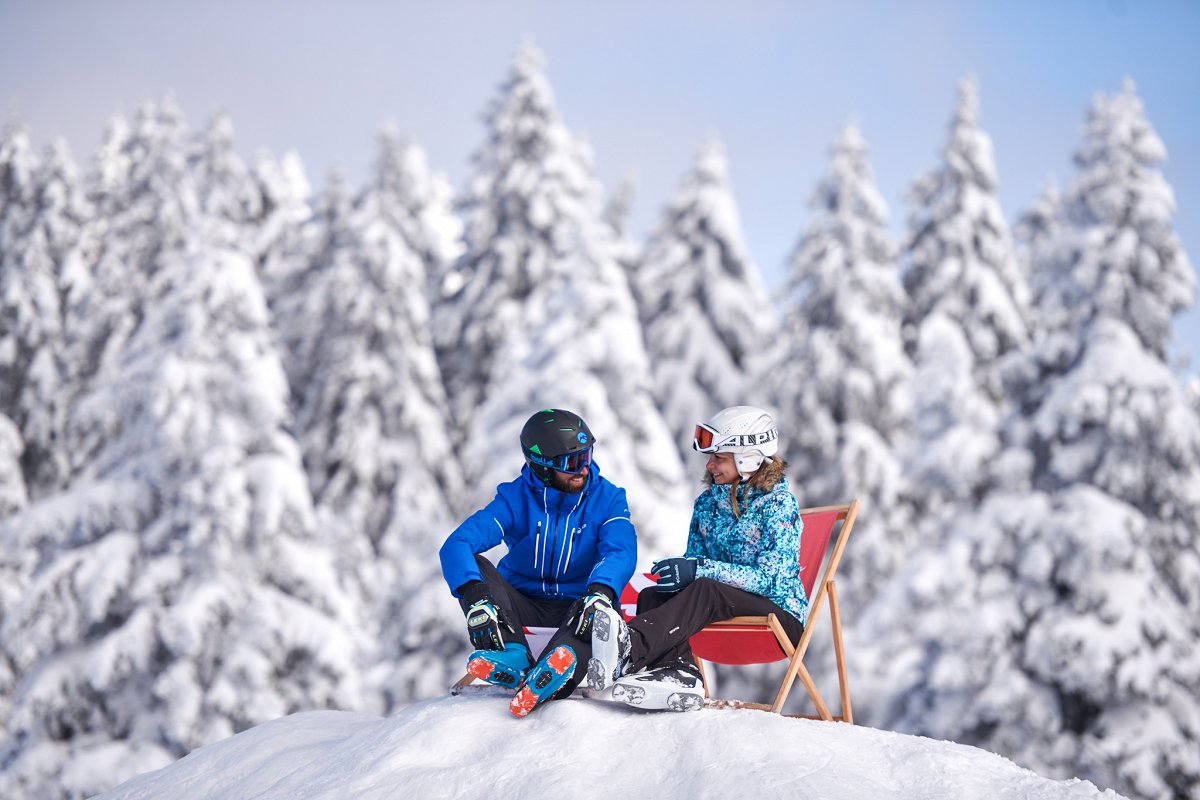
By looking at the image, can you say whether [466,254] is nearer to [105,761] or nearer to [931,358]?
[931,358]

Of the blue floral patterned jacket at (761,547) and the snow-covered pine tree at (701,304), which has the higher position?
the snow-covered pine tree at (701,304)

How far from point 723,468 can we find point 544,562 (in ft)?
3.68

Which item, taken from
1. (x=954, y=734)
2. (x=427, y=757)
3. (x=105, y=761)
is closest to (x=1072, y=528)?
(x=954, y=734)

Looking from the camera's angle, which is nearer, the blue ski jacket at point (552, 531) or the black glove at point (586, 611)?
the black glove at point (586, 611)

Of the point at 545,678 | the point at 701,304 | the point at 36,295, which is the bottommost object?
the point at 545,678

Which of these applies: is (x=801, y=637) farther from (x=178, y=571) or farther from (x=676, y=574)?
(x=178, y=571)

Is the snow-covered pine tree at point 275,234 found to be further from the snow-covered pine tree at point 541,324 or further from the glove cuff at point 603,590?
the glove cuff at point 603,590

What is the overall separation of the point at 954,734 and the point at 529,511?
34.4 ft

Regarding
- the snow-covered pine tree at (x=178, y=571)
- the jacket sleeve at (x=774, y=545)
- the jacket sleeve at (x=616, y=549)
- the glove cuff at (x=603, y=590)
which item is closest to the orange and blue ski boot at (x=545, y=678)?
the glove cuff at (x=603, y=590)

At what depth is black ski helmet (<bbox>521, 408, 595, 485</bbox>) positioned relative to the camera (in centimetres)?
537

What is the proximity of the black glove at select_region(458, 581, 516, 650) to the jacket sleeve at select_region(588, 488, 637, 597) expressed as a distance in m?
0.52

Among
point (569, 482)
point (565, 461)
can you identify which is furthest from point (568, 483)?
point (565, 461)

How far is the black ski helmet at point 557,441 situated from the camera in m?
5.37

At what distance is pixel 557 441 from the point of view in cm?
537
